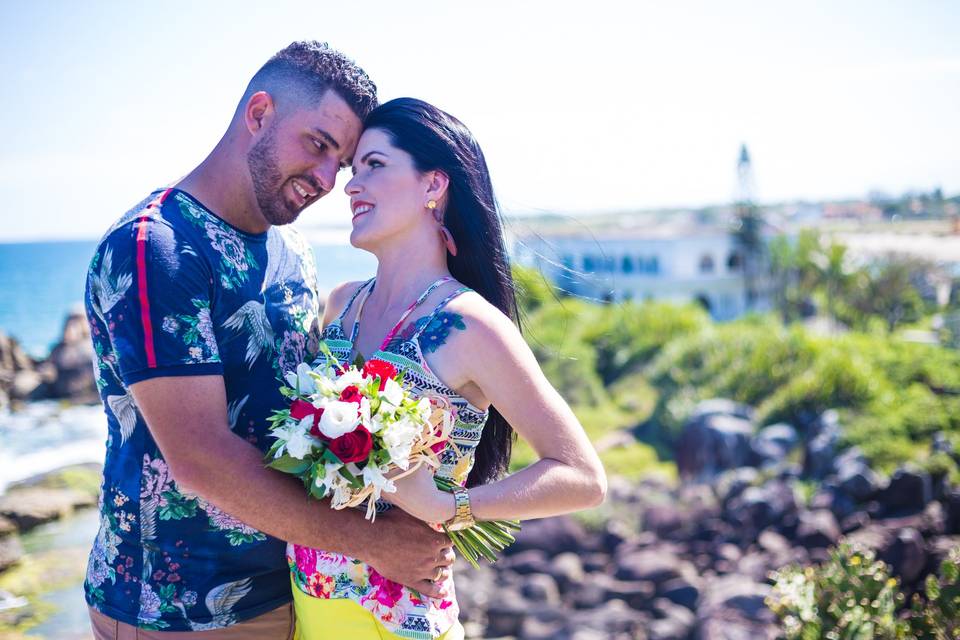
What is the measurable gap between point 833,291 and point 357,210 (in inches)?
1405

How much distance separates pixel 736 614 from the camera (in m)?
8.20

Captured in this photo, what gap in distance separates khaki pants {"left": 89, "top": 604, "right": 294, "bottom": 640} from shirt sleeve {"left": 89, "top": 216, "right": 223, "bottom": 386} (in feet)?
3.08

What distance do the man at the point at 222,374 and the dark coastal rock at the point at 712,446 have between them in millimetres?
14193

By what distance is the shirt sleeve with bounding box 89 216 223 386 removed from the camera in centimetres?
268

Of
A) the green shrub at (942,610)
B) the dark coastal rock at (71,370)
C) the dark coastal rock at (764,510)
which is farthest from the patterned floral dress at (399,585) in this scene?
the dark coastal rock at (71,370)

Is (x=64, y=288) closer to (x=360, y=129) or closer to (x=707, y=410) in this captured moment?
(x=707, y=410)

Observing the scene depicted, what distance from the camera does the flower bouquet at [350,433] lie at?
2.47 meters

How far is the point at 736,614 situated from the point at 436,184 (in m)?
6.51

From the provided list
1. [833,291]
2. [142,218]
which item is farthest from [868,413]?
[833,291]

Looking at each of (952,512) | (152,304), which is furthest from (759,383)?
(152,304)

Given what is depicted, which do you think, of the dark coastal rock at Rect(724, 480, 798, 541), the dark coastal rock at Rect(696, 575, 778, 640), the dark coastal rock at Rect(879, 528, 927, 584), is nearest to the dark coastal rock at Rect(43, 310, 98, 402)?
the dark coastal rock at Rect(724, 480, 798, 541)

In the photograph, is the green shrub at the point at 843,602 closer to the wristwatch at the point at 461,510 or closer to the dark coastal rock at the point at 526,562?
the wristwatch at the point at 461,510

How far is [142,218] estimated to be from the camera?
9.36 ft

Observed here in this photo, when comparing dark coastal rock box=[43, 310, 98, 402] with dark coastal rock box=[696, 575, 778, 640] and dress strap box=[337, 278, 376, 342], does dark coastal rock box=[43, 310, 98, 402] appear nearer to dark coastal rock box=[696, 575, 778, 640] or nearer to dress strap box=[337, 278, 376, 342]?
dark coastal rock box=[696, 575, 778, 640]
